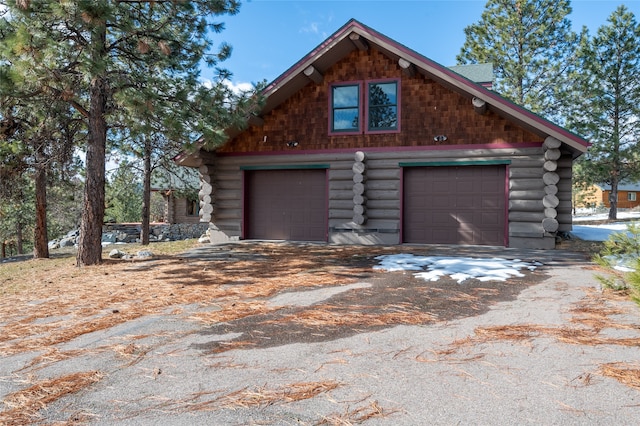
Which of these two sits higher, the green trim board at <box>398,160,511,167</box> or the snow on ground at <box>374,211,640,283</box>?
the green trim board at <box>398,160,511,167</box>

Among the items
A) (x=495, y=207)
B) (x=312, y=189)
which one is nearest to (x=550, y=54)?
(x=495, y=207)

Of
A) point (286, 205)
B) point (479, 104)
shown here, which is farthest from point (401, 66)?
point (286, 205)

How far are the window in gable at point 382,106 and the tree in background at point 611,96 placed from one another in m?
16.7

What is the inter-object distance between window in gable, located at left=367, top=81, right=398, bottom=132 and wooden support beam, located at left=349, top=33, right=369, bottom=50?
106 cm

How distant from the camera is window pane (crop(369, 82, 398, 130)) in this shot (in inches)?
470

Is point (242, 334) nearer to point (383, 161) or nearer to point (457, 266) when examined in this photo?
point (457, 266)

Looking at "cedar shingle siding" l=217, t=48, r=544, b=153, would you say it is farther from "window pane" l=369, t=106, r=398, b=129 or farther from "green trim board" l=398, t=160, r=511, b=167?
"green trim board" l=398, t=160, r=511, b=167

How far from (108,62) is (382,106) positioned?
7305 millimetres

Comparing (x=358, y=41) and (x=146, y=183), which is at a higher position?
(x=358, y=41)

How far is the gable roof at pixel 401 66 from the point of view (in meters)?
9.94

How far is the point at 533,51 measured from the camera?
77.7 ft

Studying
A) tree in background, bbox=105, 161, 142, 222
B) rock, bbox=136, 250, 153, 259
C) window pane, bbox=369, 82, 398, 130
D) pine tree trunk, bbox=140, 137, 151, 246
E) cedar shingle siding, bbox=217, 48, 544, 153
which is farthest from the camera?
tree in background, bbox=105, 161, 142, 222

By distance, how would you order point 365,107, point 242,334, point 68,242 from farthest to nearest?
point 68,242 < point 365,107 < point 242,334

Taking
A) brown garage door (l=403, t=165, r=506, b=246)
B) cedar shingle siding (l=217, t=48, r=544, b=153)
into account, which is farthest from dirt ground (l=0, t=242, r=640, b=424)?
cedar shingle siding (l=217, t=48, r=544, b=153)
